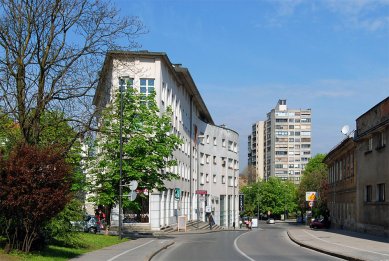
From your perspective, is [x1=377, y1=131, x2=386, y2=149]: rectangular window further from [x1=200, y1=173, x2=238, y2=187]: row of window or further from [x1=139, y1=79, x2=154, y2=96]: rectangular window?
[x1=200, y1=173, x2=238, y2=187]: row of window

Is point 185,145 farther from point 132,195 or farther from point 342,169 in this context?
point 132,195

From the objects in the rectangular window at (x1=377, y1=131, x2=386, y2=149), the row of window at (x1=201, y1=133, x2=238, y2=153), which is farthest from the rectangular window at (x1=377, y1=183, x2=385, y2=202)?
the row of window at (x1=201, y1=133, x2=238, y2=153)

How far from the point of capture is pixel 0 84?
21.5 metres

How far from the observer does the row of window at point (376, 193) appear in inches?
1423

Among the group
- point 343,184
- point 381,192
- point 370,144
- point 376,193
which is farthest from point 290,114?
point 381,192

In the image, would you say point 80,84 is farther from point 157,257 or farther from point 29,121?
point 157,257

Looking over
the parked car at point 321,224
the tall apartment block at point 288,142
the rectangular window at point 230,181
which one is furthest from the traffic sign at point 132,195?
the tall apartment block at point 288,142

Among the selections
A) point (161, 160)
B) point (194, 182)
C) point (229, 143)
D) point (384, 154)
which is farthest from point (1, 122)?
point (229, 143)

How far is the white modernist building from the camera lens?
1168 inches

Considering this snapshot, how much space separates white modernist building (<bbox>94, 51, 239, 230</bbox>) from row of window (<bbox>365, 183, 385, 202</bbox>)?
1458 cm

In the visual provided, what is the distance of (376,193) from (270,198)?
97.1 metres

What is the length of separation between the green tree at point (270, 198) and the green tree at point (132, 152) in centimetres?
9993

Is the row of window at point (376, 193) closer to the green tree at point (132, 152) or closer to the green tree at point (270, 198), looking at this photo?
the green tree at point (132, 152)

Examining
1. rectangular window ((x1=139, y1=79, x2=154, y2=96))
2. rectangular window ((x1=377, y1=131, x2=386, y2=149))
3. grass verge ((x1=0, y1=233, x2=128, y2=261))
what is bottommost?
grass verge ((x1=0, y1=233, x2=128, y2=261))
